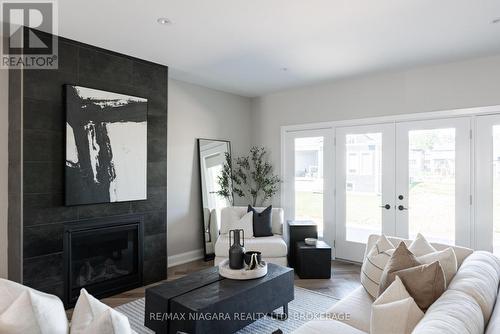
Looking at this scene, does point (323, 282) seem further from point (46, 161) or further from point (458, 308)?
point (46, 161)

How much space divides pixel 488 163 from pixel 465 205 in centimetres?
55

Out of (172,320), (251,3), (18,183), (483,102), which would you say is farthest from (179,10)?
(483,102)

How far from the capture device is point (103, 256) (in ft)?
11.4

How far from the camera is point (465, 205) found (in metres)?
3.78

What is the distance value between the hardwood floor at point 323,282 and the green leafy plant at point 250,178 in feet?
4.18

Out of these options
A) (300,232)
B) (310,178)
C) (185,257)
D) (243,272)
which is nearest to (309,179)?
(310,178)

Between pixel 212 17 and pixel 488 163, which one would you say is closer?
pixel 212 17

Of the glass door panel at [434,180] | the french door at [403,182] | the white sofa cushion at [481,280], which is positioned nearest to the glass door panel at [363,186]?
the french door at [403,182]

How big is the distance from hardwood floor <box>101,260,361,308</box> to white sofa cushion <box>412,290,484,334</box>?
80.5 inches

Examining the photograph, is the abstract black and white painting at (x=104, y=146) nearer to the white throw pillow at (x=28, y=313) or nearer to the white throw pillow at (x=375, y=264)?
the white throw pillow at (x=28, y=313)

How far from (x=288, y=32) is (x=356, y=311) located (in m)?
2.45

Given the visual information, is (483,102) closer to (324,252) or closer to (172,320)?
(324,252)

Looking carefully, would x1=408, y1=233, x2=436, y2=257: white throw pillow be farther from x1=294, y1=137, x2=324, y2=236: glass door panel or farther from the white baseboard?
the white baseboard

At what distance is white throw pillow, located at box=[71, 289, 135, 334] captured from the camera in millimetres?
1106
